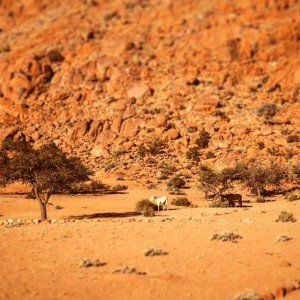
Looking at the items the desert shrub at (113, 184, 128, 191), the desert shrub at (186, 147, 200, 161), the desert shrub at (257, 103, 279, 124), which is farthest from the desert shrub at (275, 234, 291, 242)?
the desert shrub at (257, 103, 279, 124)

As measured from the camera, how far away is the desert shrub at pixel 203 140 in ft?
129

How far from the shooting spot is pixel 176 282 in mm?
7359

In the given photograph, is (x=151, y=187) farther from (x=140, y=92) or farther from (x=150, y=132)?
(x=140, y=92)

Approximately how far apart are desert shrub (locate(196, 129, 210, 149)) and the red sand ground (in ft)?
83.2

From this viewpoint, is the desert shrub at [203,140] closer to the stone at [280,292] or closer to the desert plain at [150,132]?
the desert plain at [150,132]

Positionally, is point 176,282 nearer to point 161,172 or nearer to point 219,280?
point 219,280

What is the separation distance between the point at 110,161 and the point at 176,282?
31734 millimetres

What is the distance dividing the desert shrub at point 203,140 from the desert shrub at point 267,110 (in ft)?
26.0

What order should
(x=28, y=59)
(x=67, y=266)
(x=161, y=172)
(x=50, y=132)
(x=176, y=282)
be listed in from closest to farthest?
(x=176, y=282) < (x=67, y=266) < (x=161, y=172) < (x=50, y=132) < (x=28, y=59)

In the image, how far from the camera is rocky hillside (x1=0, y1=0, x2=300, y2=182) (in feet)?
132

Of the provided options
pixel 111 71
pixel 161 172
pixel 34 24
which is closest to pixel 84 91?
pixel 111 71

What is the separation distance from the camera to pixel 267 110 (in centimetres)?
4300

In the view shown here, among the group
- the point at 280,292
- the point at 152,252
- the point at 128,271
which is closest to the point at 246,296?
the point at 280,292

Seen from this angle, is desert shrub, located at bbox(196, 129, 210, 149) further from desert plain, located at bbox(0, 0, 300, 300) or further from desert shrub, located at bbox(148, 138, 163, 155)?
desert shrub, located at bbox(148, 138, 163, 155)
